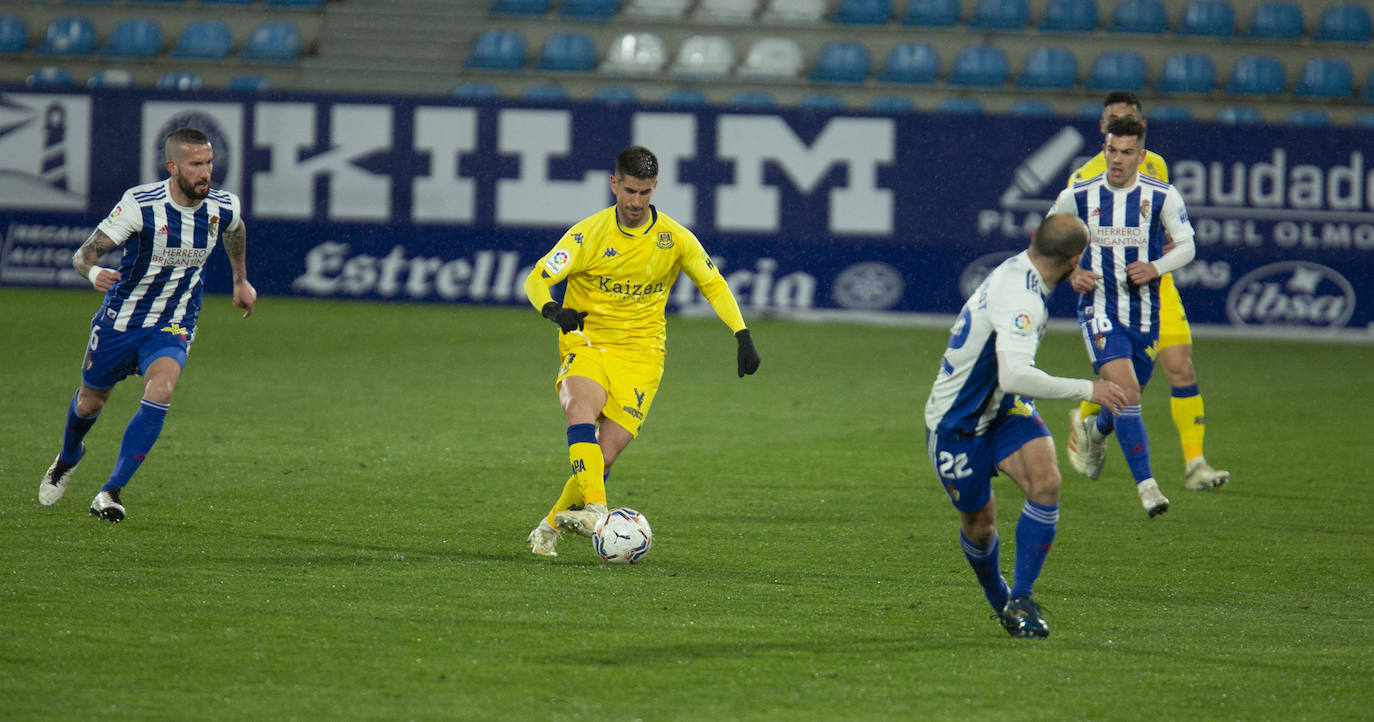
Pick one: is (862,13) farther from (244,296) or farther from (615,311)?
(615,311)

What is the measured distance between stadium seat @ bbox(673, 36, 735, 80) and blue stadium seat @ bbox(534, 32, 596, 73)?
46.8 inches


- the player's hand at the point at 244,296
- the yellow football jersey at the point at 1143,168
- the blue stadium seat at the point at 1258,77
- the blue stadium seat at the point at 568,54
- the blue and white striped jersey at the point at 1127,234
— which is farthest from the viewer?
the blue stadium seat at the point at 568,54

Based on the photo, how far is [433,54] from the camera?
70.0 feet

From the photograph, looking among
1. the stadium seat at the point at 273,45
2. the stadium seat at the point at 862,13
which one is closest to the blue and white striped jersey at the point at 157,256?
the stadium seat at the point at 273,45

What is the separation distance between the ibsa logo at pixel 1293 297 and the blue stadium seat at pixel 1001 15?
5787 millimetres

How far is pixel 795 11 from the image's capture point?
21.4 m

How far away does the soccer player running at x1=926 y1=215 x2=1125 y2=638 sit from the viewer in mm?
5020

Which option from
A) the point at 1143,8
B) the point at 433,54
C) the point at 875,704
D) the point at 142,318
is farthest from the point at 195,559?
the point at 1143,8

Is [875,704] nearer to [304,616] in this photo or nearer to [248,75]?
[304,616]

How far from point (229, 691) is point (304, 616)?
916 millimetres

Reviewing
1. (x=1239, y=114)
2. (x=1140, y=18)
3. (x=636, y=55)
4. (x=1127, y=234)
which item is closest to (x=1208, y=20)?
(x=1140, y=18)

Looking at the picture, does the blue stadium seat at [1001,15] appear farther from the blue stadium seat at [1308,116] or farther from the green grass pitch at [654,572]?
the green grass pitch at [654,572]

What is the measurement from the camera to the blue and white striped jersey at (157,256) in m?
7.30

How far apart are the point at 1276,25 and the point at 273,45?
13.6m
